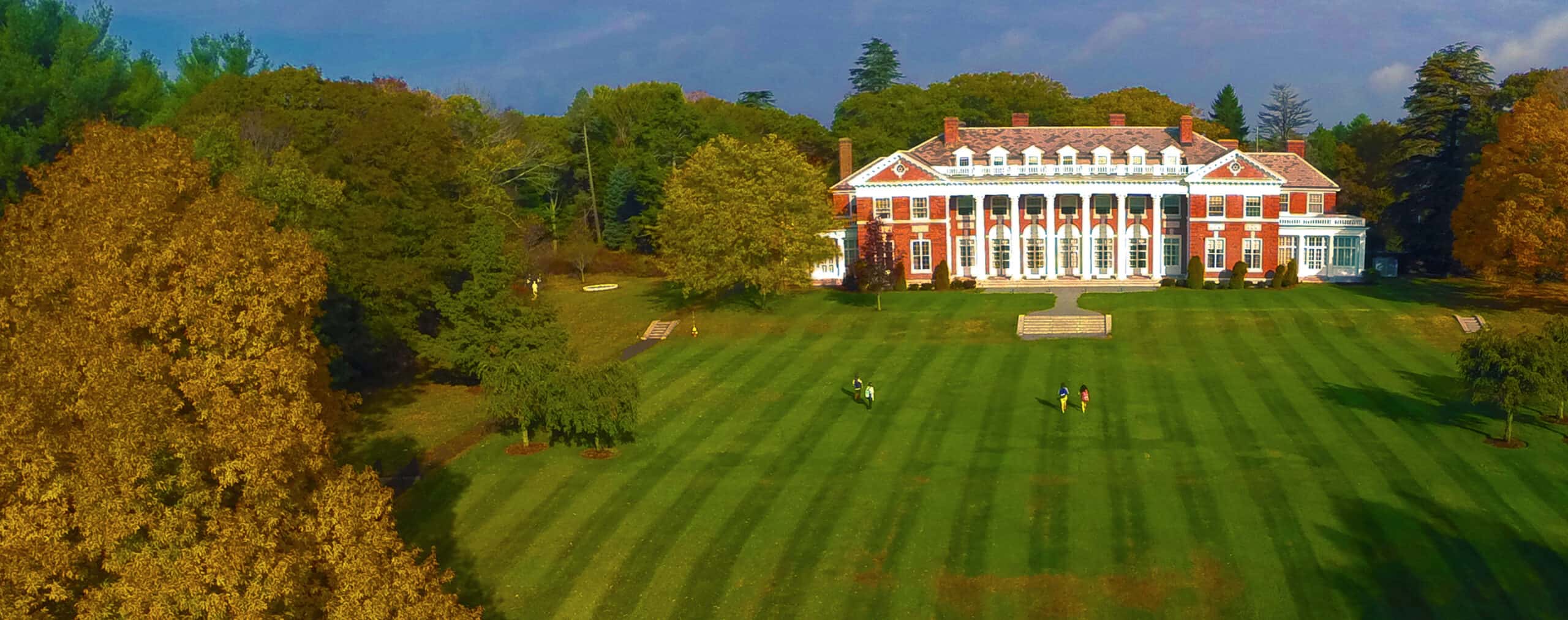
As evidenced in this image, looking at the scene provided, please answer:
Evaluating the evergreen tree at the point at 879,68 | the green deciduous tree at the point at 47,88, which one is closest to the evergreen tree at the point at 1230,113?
the evergreen tree at the point at 879,68

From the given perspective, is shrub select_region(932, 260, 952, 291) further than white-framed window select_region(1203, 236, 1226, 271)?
No

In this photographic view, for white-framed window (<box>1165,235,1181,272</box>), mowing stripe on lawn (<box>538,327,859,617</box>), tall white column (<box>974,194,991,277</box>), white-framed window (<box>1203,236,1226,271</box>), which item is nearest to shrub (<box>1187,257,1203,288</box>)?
white-framed window (<box>1203,236,1226,271</box>)

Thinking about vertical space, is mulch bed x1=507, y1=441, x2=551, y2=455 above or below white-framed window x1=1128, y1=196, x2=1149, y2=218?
below

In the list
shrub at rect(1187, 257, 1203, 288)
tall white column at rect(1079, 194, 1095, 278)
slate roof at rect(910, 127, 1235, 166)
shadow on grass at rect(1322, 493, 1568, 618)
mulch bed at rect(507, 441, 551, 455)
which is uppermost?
slate roof at rect(910, 127, 1235, 166)

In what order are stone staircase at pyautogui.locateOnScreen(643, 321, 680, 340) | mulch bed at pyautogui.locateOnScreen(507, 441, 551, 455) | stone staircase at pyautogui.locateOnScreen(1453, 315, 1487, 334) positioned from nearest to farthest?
mulch bed at pyautogui.locateOnScreen(507, 441, 551, 455) → stone staircase at pyautogui.locateOnScreen(1453, 315, 1487, 334) → stone staircase at pyautogui.locateOnScreen(643, 321, 680, 340)

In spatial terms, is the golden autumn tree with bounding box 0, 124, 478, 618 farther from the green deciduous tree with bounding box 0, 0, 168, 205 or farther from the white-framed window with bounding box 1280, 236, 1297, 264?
Result: the white-framed window with bounding box 1280, 236, 1297, 264

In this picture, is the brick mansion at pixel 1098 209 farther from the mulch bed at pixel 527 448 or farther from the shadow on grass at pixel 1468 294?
the mulch bed at pixel 527 448

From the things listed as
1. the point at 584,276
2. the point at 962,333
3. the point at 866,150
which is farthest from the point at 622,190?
the point at 962,333
